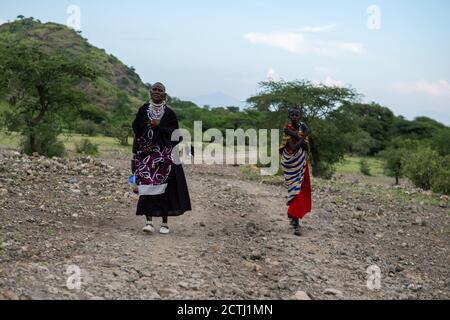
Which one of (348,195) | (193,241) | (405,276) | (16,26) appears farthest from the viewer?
(16,26)

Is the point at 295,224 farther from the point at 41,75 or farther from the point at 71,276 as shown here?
the point at 41,75

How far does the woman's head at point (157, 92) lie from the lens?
21.9 feet

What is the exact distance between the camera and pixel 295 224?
24.8ft

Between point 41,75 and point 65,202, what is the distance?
364 inches

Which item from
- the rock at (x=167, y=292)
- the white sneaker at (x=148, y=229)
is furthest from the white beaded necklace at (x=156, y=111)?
the rock at (x=167, y=292)

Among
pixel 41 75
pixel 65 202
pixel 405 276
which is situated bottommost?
pixel 405 276

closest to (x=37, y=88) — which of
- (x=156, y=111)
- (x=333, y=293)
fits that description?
(x=156, y=111)

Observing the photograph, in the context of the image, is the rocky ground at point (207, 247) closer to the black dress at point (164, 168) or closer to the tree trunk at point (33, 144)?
the black dress at point (164, 168)

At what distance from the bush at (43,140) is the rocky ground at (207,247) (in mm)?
5776

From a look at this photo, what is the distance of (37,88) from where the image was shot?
1686 centimetres

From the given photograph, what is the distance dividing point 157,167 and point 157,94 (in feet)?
2.97
